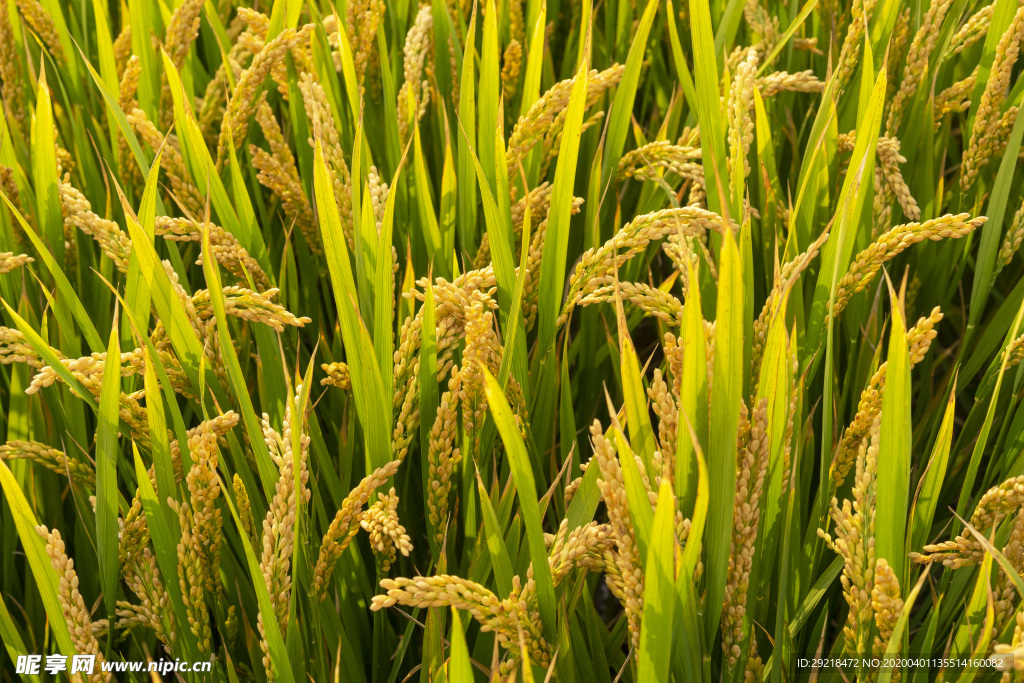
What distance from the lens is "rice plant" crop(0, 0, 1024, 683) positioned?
31.9 inches

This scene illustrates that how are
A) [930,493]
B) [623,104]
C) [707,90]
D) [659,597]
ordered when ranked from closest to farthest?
1. [659,597]
2. [930,493]
3. [707,90]
4. [623,104]

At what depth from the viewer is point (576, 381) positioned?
55.4 inches

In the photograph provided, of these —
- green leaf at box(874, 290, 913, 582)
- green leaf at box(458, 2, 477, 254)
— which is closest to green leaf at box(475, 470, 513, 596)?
green leaf at box(874, 290, 913, 582)

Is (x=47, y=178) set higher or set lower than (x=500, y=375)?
higher

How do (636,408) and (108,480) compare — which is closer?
(636,408)

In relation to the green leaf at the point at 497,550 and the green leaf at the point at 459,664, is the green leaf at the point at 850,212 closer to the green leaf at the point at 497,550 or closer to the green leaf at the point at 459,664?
the green leaf at the point at 497,550

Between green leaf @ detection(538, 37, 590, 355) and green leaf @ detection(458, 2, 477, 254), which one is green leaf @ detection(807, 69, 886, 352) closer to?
green leaf @ detection(538, 37, 590, 355)

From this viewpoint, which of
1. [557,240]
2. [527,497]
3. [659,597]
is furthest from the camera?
[557,240]

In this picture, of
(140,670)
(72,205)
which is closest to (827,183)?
(72,205)

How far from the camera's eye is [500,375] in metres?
0.96

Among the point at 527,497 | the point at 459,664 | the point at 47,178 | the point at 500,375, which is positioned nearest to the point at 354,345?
the point at 500,375

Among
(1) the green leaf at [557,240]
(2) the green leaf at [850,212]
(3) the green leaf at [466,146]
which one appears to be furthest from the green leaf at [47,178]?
(2) the green leaf at [850,212]

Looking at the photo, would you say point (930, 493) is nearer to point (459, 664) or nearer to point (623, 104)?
point (459, 664)

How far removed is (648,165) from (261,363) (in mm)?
743
